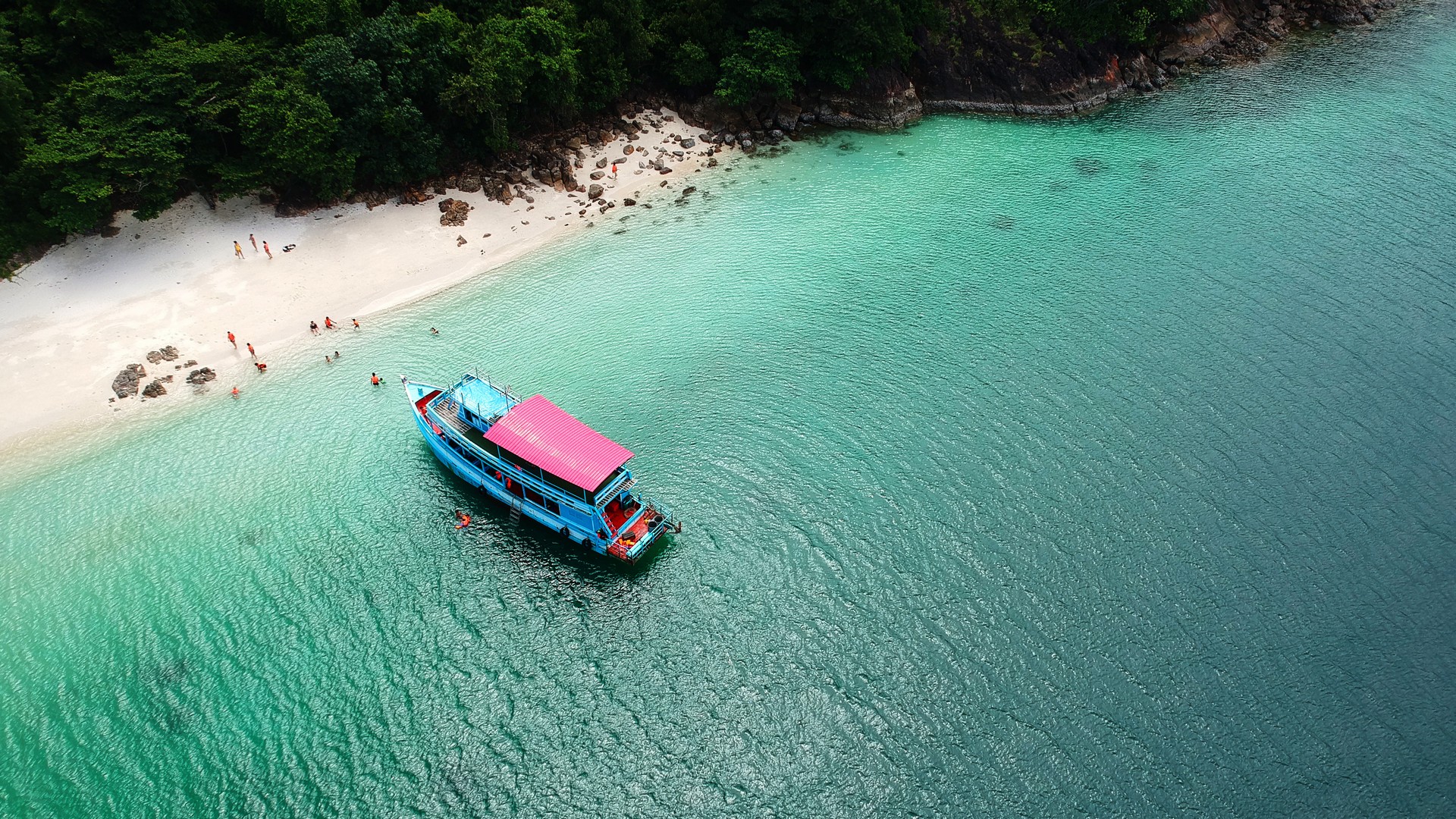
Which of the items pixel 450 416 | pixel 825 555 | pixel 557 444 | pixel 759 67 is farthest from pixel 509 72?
pixel 825 555

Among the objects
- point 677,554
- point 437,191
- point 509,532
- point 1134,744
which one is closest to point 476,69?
point 437,191

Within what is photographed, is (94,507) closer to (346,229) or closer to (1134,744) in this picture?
(346,229)

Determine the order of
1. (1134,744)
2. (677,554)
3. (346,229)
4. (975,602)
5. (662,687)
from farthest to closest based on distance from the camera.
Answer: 1. (346,229)
2. (677,554)
3. (975,602)
4. (662,687)
5. (1134,744)

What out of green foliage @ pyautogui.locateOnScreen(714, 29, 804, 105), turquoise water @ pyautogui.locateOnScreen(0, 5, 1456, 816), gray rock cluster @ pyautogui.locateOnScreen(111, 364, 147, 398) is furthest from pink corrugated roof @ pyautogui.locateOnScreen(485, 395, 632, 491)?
green foliage @ pyautogui.locateOnScreen(714, 29, 804, 105)

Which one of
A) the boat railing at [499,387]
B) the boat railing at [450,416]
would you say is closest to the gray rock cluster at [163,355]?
the boat railing at [499,387]

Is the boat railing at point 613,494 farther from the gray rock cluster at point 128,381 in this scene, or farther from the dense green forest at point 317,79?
the dense green forest at point 317,79

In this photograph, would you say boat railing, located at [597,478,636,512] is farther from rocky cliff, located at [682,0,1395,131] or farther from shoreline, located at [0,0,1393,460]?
rocky cliff, located at [682,0,1395,131]
